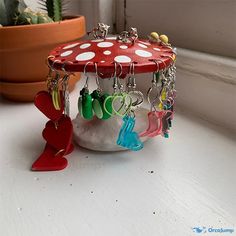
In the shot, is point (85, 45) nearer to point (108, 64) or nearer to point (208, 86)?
point (108, 64)

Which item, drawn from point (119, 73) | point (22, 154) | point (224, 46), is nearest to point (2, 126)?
point (22, 154)

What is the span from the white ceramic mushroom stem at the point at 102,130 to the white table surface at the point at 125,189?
1 centimetres

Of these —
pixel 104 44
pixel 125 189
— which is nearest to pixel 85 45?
pixel 104 44

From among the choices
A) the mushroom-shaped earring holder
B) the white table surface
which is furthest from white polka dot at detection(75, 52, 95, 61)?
the white table surface

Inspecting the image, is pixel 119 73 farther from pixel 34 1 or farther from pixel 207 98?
pixel 34 1

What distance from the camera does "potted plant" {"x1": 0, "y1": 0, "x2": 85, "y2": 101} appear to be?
1.59ft

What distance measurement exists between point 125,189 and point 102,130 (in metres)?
0.09

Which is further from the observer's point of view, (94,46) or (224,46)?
(224,46)

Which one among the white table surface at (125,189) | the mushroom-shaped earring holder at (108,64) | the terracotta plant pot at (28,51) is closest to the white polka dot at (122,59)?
the mushroom-shaped earring holder at (108,64)

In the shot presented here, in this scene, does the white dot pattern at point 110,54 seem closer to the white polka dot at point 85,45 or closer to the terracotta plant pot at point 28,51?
the white polka dot at point 85,45

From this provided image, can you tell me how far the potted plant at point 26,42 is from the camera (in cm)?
48

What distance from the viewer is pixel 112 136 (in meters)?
0.36

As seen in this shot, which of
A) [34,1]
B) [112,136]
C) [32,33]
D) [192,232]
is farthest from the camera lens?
[34,1]

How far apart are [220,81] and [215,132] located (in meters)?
0.07
